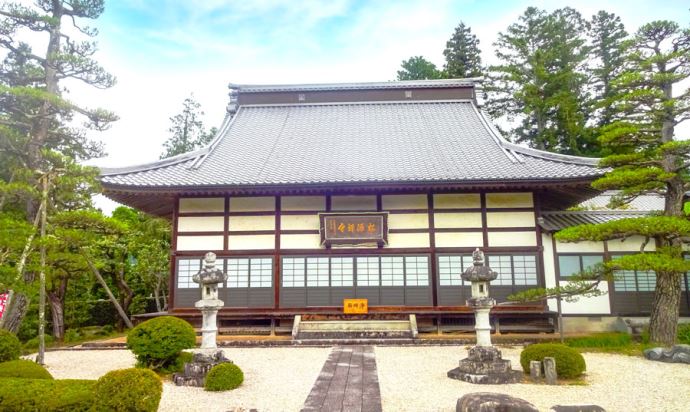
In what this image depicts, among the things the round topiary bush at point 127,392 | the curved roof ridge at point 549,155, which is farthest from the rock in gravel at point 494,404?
the curved roof ridge at point 549,155

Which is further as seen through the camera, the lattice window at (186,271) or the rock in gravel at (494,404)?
the lattice window at (186,271)

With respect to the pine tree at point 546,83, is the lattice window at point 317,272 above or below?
below

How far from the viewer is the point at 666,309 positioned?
11.5 metres

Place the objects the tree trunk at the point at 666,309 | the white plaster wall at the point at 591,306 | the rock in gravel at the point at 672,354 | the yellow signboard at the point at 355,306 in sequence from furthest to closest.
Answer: the white plaster wall at the point at 591,306 → the yellow signboard at the point at 355,306 → the tree trunk at the point at 666,309 → the rock in gravel at the point at 672,354

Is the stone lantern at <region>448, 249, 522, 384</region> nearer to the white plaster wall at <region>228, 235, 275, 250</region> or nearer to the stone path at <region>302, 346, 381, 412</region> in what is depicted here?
the stone path at <region>302, 346, 381, 412</region>

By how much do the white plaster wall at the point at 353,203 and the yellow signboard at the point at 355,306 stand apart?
3180mm

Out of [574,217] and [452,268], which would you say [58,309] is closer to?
[452,268]

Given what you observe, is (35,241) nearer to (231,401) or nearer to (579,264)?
(231,401)

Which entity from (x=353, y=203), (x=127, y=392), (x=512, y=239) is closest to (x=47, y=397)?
(x=127, y=392)

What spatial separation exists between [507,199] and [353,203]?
5.34m

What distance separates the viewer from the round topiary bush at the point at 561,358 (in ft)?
27.6

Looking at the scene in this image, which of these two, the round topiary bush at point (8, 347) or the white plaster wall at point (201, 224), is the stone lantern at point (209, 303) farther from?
the white plaster wall at point (201, 224)

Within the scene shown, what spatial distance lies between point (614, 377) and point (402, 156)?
1005 centimetres

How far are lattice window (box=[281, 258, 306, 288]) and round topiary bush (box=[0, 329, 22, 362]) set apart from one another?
25.3 feet
